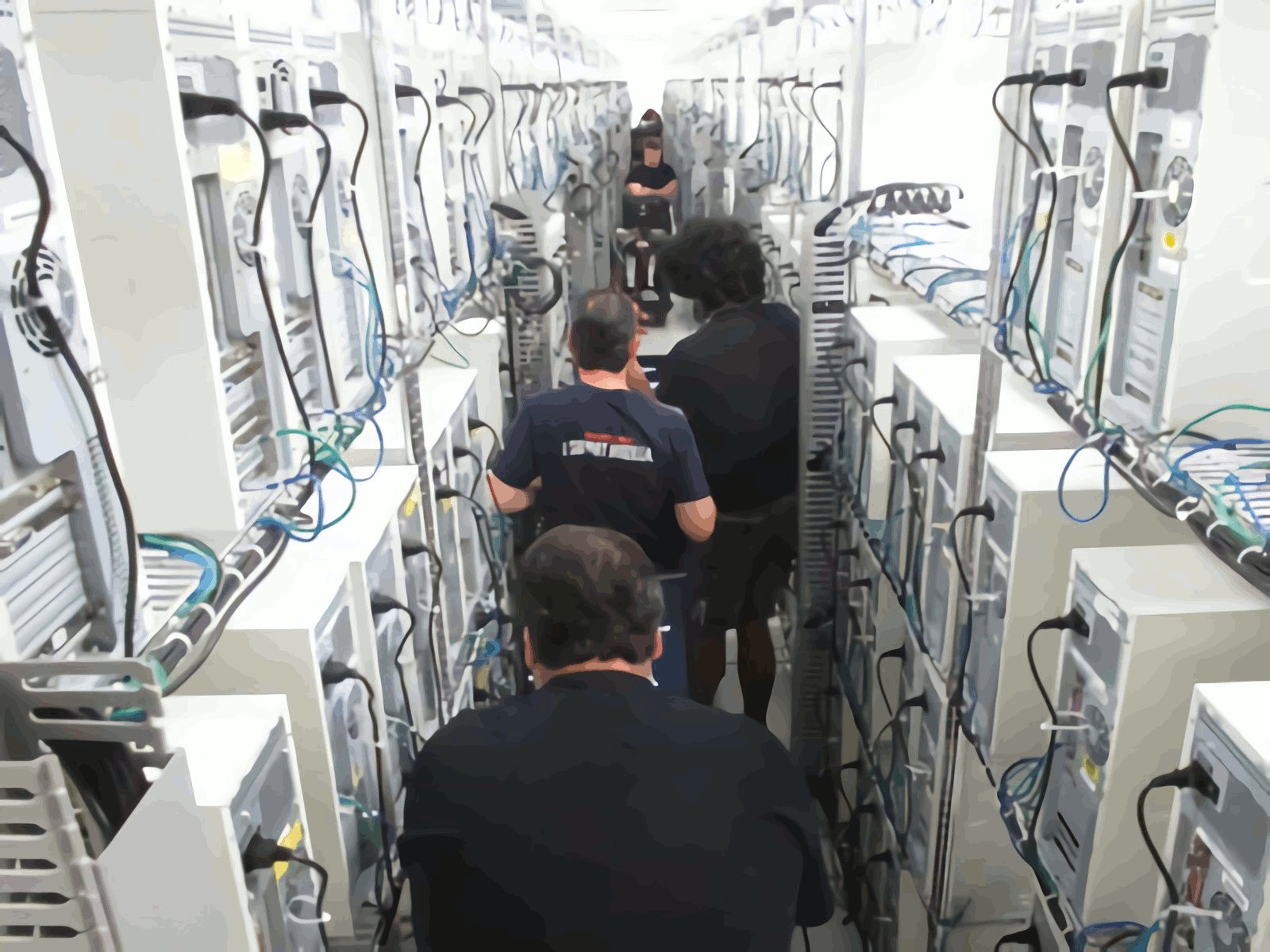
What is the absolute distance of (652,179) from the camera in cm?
860

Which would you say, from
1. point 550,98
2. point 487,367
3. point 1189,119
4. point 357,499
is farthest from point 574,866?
point 550,98

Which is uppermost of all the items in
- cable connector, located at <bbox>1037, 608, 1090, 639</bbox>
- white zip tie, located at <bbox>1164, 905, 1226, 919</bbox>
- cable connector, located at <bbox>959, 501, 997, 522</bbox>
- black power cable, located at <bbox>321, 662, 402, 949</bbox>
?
cable connector, located at <bbox>959, 501, 997, 522</bbox>

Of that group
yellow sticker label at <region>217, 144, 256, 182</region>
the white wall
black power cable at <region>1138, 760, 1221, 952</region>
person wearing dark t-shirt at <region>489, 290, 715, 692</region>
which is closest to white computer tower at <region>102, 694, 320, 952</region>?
yellow sticker label at <region>217, 144, 256, 182</region>

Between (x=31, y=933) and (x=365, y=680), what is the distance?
2.45 ft

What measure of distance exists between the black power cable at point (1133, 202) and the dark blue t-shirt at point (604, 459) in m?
1.21

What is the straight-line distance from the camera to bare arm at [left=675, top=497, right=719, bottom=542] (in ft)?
8.68

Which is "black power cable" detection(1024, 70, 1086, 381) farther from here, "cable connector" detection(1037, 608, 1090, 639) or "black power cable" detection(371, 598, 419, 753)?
"black power cable" detection(371, 598, 419, 753)

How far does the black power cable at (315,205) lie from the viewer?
1494 millimetres

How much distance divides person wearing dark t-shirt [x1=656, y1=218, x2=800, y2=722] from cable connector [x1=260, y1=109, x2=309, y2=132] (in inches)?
63.2

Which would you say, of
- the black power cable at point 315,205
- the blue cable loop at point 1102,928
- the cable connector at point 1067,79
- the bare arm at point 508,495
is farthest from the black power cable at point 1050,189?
the bare arm at point 508,495

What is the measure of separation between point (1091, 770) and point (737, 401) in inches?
68.7

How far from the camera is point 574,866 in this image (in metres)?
1.31

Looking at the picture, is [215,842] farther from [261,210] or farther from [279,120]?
[279,120]

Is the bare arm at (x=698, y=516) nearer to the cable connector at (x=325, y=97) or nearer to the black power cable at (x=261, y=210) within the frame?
the black power cable at (x=261, y=210)
